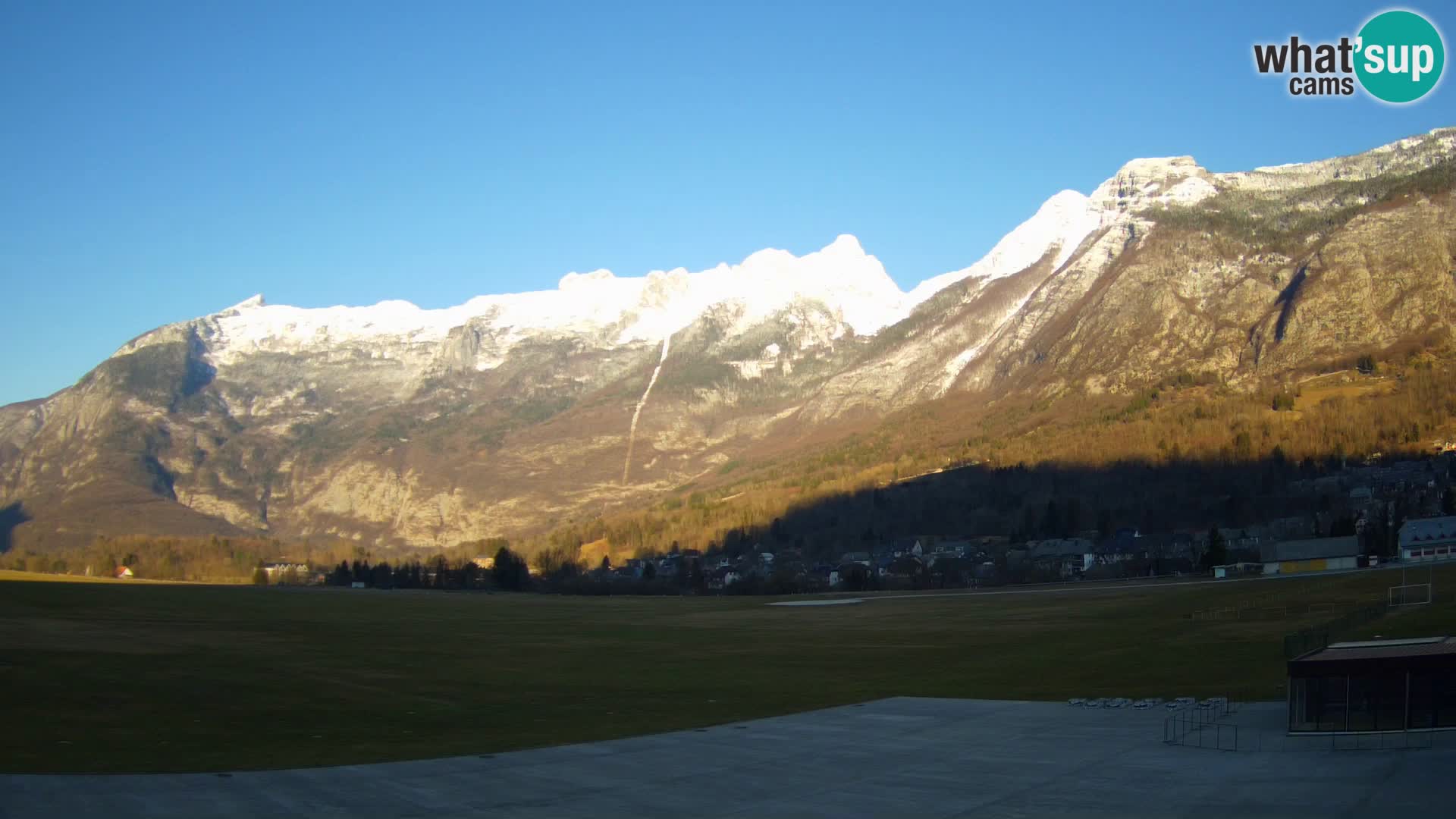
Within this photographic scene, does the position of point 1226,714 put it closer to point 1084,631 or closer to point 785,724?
point 785,724

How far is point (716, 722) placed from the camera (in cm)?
4756

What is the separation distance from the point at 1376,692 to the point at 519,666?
4389 cm

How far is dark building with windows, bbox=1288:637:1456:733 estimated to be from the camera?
121 ft

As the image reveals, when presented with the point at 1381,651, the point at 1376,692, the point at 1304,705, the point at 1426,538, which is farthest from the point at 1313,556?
the point at 1376,692

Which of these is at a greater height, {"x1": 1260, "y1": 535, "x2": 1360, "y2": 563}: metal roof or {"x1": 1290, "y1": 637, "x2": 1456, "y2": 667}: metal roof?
{"x1": 1260, "y1": 535, "x2": 1360, "y2": 563}: metal roof

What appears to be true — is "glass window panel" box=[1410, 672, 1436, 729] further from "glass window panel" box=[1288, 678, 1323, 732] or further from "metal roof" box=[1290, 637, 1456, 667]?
"glass window panel" box=[1288, 678, 1323, 732]

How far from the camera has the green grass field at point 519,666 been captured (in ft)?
135

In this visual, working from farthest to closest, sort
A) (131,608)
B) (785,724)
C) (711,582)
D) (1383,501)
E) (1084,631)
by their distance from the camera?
(711,582)
(1383,501)
(131,608)
(1084,631)
(785,724)

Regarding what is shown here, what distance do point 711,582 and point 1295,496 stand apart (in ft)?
287

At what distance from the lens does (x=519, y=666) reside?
221 feet

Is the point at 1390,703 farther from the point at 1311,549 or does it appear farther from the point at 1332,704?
the point at 1311,549

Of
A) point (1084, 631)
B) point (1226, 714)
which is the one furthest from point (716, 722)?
point (1084, 631)

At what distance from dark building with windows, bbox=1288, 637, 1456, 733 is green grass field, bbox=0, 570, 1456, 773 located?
9268 millimetres

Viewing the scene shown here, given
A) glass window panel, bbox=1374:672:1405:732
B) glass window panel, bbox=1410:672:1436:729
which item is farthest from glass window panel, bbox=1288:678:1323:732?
glass window panel, bbox=1410:672:1436:729
